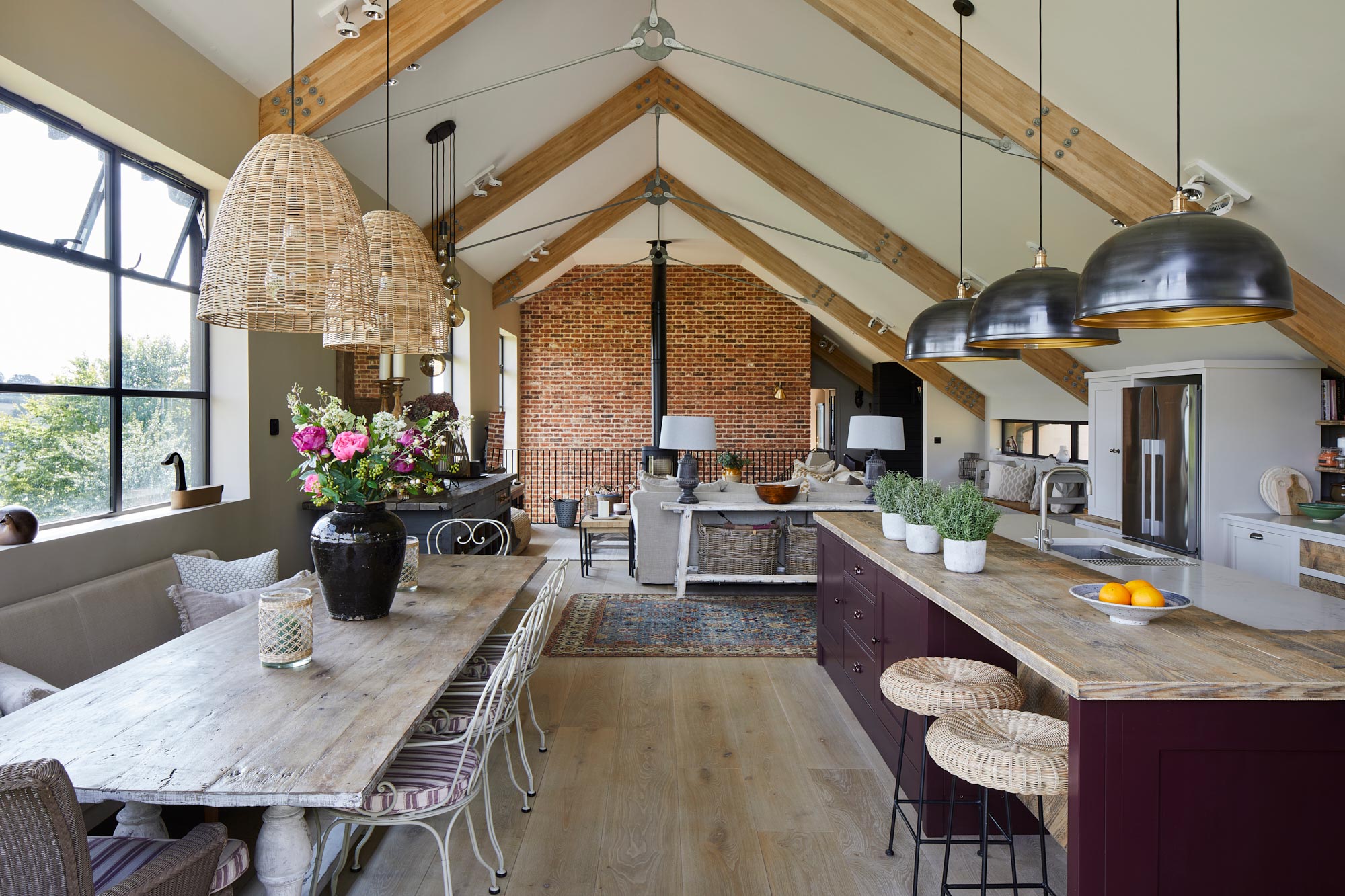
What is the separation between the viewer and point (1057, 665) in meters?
1.69

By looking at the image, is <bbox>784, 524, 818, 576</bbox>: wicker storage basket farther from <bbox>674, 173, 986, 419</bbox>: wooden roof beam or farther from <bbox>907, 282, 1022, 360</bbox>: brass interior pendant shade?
<bbox>674, 173, 986, 419</bbox>: wooden roof beam

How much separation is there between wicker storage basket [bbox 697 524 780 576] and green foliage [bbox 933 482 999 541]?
3.13 metres

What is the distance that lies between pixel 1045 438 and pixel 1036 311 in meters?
6.78

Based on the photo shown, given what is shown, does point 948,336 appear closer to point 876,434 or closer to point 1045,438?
point 876,434

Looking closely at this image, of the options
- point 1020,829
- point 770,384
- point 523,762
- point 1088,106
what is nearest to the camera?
point 1020,829

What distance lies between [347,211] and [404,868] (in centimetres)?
196

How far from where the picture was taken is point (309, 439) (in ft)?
7.74

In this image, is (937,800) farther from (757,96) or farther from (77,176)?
(757,96)

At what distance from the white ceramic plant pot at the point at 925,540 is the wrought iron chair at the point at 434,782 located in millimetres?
1629

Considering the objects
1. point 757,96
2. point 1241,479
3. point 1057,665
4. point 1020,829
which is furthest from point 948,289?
point 1057,665

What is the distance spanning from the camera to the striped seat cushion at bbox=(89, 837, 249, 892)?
160 cm

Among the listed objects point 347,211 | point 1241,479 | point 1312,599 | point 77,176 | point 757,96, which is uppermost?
point 757,96

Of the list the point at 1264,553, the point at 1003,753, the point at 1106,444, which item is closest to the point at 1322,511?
the point at 1264,553

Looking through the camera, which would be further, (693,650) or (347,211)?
(693,650)
